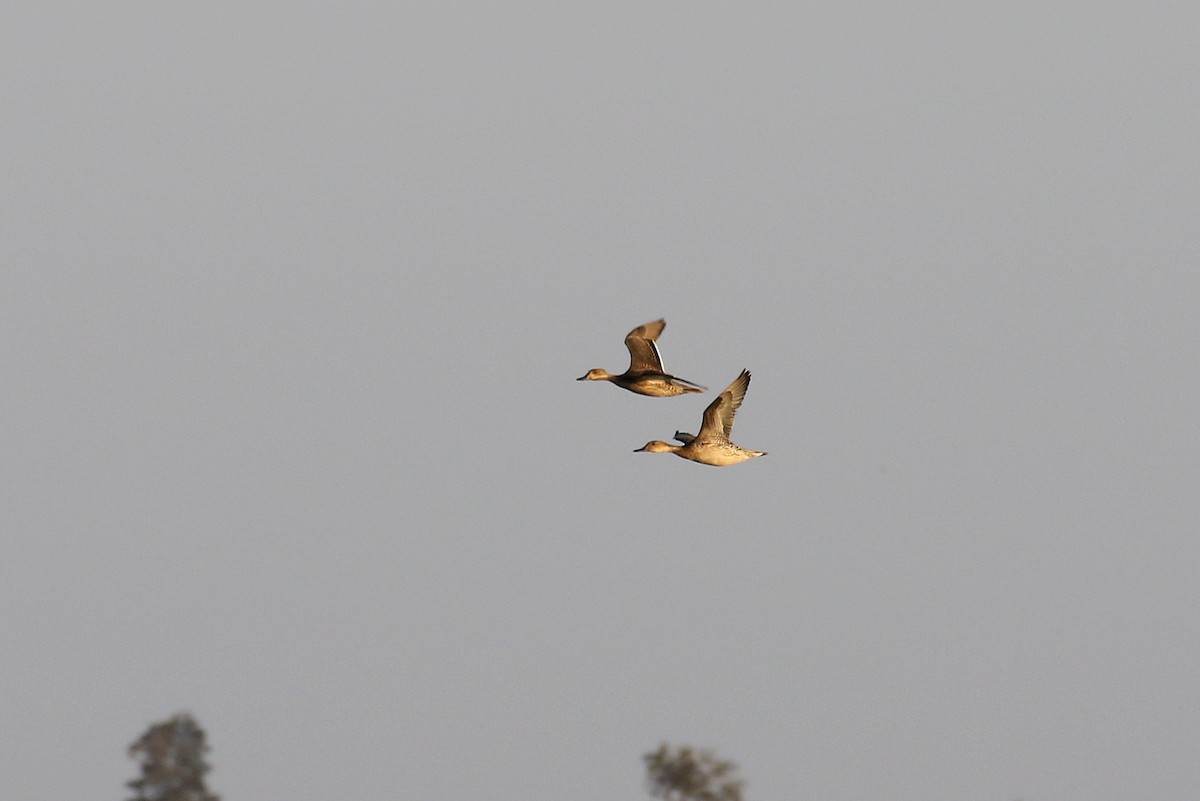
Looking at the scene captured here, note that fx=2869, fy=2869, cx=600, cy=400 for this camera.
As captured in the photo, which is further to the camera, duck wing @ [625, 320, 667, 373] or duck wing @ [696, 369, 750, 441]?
duck wing @ [625, 320, 667, 373]

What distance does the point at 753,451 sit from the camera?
69062mm

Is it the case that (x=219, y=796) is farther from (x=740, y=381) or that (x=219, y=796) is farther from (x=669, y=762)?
(x=740, y=381)

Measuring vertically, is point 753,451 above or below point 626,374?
below

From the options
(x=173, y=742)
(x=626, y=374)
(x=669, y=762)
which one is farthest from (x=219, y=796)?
(x=626, y=374)

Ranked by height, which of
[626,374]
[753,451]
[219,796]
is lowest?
[753,451]

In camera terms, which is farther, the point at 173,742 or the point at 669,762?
the point at 173,742

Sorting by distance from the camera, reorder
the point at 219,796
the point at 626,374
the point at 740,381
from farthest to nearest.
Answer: the point at 219,796 → the point at 626,374 → the point at 740,381

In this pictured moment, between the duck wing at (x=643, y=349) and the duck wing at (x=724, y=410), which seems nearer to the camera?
the duck wing at (x=724, y=410)

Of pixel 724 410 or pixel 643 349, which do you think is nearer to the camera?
pixel 724 410

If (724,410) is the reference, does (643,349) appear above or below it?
above

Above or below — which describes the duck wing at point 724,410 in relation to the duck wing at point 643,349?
below

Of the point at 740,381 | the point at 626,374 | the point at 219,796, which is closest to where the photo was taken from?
the point at 740,381

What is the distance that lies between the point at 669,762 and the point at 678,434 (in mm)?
31174

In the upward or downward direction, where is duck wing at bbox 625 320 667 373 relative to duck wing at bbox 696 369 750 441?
upward
